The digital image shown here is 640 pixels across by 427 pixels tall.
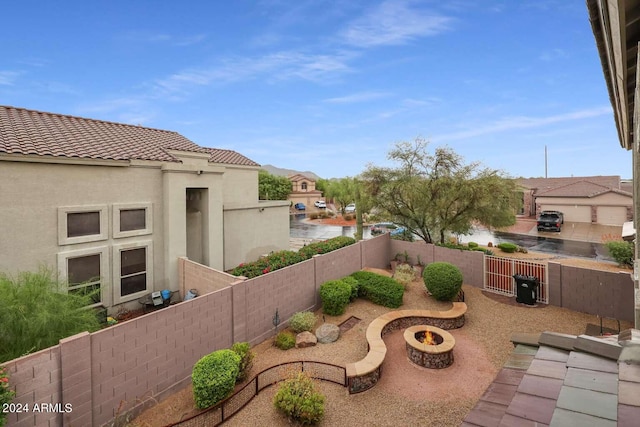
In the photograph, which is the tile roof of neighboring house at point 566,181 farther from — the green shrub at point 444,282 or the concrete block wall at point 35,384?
the concrete block wall at point 35,384

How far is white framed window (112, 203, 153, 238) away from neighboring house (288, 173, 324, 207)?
48038mm

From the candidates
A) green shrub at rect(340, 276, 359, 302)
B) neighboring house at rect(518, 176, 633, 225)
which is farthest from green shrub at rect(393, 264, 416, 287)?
neighboring house at rect(518, 176, 633, 225)

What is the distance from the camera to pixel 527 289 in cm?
1263

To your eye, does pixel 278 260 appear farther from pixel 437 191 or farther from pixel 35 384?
pixel 437 191

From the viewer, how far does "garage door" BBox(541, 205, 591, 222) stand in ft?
123

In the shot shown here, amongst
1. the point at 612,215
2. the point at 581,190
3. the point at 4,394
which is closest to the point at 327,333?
the point at 4,394

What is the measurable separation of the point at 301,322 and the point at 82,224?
28.5 ft

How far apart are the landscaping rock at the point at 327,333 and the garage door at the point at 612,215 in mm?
43306

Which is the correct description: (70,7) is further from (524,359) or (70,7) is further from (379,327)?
(524,359)

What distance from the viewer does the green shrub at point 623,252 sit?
16778mm

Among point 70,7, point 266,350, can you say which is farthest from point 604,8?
point 70,7

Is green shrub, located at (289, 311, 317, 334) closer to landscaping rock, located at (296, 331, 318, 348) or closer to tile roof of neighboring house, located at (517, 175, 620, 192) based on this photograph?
landscaping rock, located at (296, 331, 318, 348)

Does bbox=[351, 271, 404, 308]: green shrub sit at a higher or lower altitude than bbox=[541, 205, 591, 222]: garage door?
lower

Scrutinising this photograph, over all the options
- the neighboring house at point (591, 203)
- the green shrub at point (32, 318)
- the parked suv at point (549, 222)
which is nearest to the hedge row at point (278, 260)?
the green shrub at point (32, 318)
